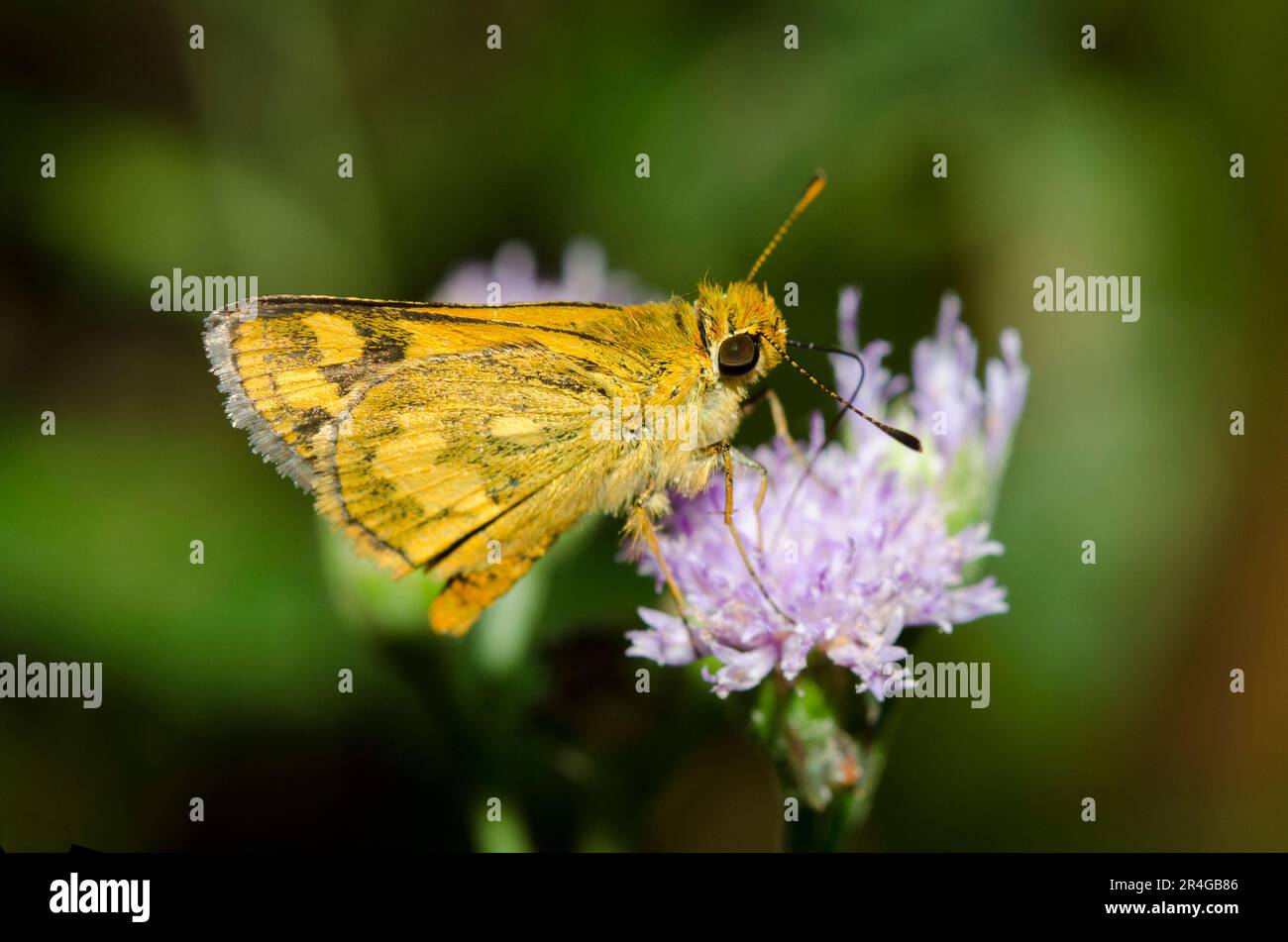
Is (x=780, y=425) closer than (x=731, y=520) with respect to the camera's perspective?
No

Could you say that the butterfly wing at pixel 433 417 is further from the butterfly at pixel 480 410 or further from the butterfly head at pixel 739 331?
the butterfly head at pixel 739 331

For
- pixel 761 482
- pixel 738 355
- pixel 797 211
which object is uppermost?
pixel 797 211

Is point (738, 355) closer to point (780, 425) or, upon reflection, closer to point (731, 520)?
point (780, 425)

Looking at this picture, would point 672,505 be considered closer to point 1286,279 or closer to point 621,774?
point 621,774

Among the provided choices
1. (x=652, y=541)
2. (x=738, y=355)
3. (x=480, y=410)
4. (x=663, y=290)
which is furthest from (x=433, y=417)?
(x=663, y=290)

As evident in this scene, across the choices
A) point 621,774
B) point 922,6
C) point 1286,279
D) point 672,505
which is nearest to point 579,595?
point 621,774

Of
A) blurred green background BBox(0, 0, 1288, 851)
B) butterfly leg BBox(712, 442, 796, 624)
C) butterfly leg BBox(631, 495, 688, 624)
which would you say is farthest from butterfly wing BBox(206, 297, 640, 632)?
blurred green background BBox(0, 0, 1288, 851)

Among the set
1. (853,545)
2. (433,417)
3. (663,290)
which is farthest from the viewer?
(663,290)
